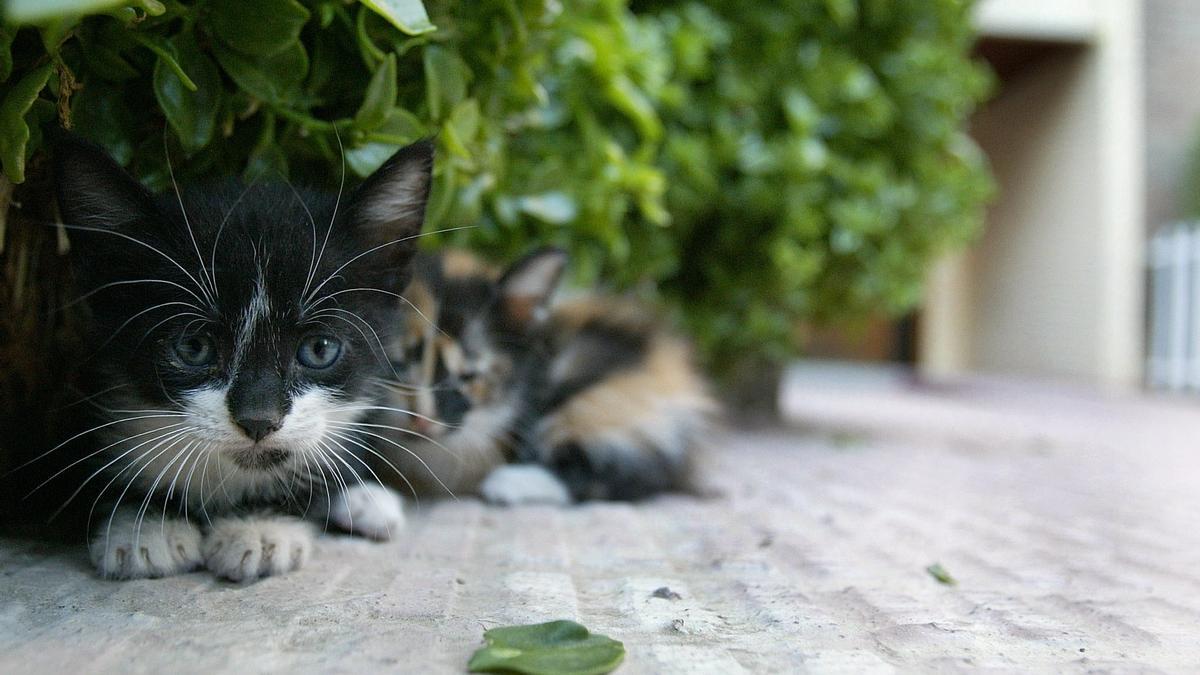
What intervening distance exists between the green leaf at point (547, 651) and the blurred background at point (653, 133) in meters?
0.65

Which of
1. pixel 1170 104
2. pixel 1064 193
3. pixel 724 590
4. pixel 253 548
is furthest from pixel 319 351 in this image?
pixel 1170 104

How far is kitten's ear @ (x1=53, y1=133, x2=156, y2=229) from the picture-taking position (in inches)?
39.4

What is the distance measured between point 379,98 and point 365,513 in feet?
2.01

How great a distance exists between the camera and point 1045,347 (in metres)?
6.59

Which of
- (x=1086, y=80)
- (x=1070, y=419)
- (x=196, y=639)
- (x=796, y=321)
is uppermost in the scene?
(x=1086, y=80)

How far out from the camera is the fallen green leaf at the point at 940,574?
119 centimetres

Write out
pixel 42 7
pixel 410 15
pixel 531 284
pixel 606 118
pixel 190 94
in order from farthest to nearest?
pixel 606 118
pixel 531 284
pixel 190 94
pixel 410 15
pixel 42 7

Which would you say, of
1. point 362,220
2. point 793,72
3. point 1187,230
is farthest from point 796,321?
point 1187,230

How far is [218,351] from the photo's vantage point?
3.42ft

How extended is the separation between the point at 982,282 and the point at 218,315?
295 inches

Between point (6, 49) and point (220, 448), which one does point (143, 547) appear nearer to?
point (220, 448)

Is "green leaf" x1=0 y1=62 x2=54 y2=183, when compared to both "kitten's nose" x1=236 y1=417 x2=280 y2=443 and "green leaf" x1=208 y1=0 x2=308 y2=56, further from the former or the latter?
"kitten's nose" x1=236 y1=417 x2=280 y2=443

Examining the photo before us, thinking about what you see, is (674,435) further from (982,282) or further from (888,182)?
(982,282)

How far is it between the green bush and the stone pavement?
0.51 m
